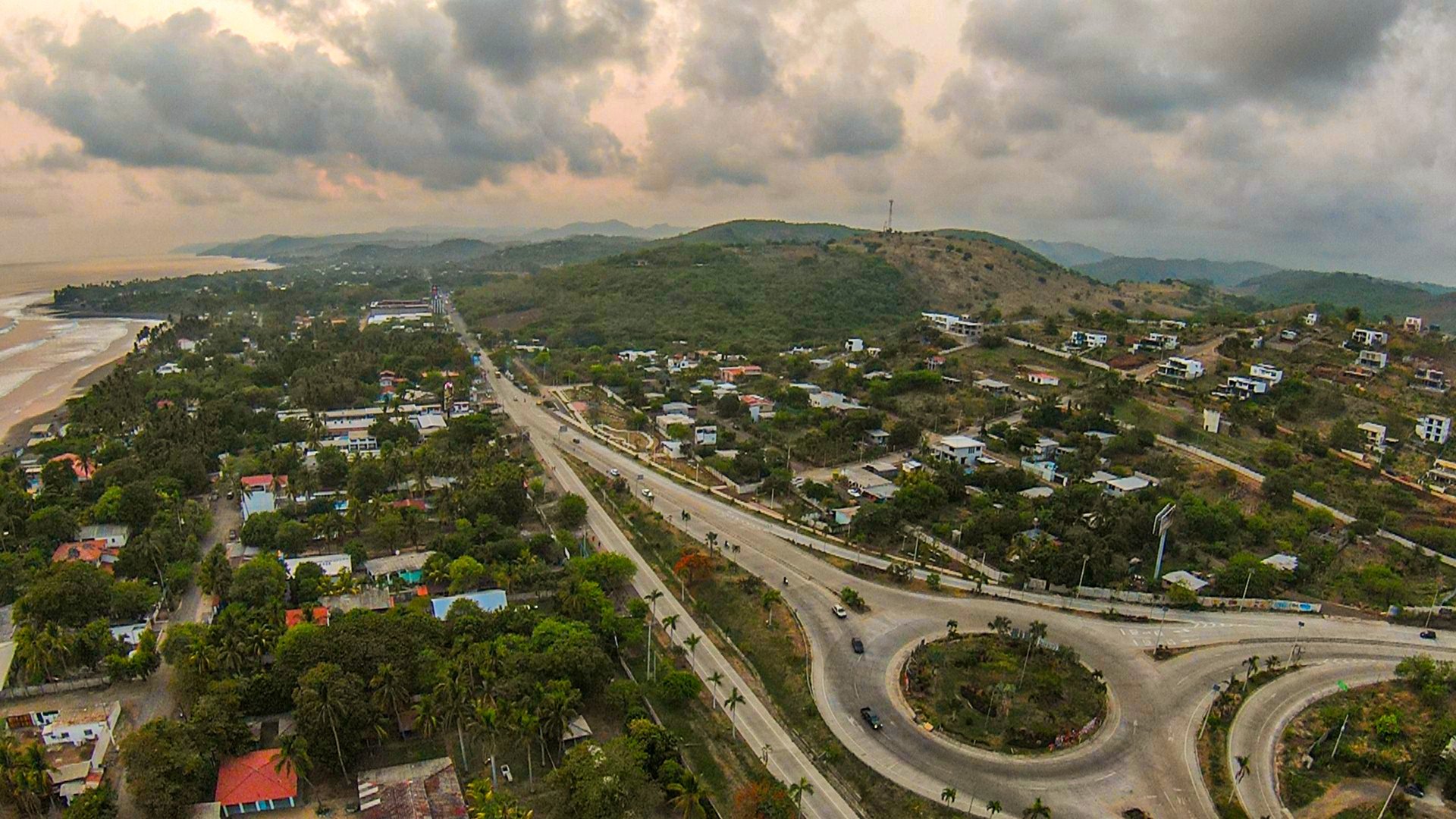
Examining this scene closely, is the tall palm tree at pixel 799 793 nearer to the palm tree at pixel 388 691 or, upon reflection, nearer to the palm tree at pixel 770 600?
the palm tree at pixel 770 600

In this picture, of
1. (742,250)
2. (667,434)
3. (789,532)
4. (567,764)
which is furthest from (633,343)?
(567,764)

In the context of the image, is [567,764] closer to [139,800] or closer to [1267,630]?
[139,800]

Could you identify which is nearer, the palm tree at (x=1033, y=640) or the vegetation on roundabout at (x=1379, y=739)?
the vegetation on roundabout at (x=1379, y=739)

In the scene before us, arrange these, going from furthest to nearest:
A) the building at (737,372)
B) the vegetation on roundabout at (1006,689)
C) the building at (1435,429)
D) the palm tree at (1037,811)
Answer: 1. the building at (737,372)
2. the building at (1435,429)
3. the vegetation on roundabout at (1006,689)
4. the palm tree at (1037,811)

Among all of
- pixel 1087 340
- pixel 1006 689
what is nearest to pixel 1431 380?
pixel 1087 340

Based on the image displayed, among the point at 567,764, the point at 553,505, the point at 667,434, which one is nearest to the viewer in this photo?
the point at 567,764

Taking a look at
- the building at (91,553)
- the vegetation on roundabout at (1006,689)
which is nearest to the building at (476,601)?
the building at (91,553)
